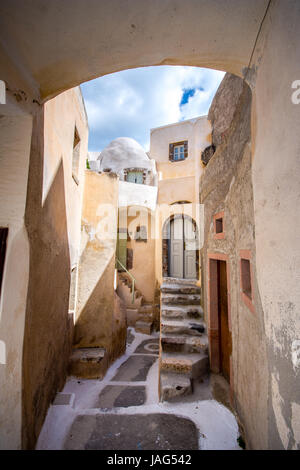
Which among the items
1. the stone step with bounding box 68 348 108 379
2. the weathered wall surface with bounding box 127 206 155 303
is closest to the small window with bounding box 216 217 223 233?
the stone step with bounding box 68 348 108 379

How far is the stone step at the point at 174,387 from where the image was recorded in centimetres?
354

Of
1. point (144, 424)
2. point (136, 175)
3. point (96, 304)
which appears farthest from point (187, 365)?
point (136, 175)

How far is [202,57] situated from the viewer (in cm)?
214

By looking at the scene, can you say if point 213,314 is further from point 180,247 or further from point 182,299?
point 180,247

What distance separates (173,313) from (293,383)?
448 centimetres

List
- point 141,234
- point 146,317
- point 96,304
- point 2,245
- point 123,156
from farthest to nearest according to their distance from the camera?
point 123,156, point 141,234, point 146,317, point 96,304, point 2,245

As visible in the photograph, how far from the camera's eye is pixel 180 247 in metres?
9.84

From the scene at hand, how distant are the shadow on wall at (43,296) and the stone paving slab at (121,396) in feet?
3.03

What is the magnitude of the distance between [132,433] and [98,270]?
12.7 ft

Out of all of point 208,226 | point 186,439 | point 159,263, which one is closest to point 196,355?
point 186,439

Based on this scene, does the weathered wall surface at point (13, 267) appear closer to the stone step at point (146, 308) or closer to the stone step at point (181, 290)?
the stone step at point (181, 290)

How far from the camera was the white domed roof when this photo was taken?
15.1 meters

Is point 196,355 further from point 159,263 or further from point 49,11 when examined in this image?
point 159,263

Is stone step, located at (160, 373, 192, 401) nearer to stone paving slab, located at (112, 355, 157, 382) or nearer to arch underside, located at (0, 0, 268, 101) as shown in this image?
stone paving slab, located at (112, 355, 157, 382)
